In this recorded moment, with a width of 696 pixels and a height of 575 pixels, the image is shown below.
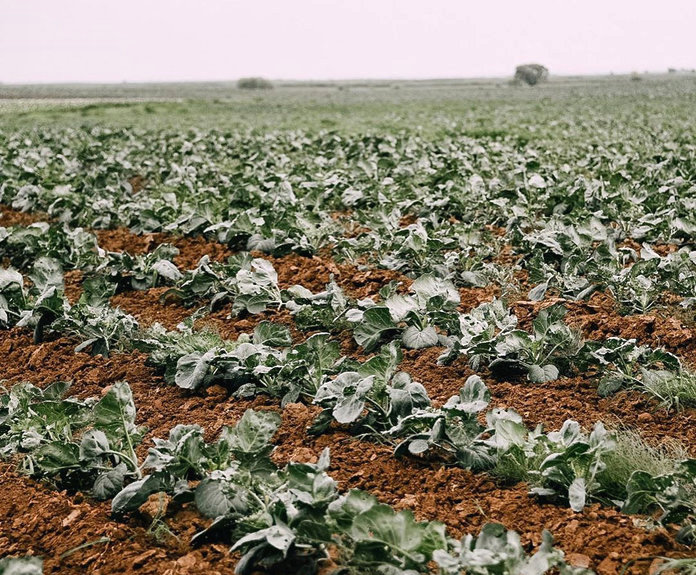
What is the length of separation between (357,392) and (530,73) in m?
94.6

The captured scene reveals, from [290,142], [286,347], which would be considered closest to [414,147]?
[290,142]

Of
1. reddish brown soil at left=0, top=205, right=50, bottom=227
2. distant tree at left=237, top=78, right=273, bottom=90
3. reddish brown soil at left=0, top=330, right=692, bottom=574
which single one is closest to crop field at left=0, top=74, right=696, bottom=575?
reddish brown soil at left=0, top=330, right=692, bottom=574

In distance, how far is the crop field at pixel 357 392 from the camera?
8.77ft

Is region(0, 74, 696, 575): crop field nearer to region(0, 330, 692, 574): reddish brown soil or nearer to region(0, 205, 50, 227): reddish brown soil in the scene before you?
region(0, 330, 692, 574): reddish brown soil

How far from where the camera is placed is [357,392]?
3.40 meters

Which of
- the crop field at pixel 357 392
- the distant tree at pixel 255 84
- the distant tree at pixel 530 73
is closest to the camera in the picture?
the crop field at pixel 357 392

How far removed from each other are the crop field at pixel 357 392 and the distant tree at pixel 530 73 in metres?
88.4

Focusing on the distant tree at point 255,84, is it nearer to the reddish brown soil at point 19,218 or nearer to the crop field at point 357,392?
the reddish brown soil at point 19,218

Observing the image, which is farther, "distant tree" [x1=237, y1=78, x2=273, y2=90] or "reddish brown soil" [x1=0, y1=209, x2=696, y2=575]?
"distant tree" [x1=237, y1=78, x2=273, y2=90]

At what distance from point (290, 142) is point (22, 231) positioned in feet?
34.6

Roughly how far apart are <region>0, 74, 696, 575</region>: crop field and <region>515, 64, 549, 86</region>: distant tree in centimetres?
8843

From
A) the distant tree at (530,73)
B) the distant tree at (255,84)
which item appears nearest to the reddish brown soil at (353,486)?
the distant tree at (530,73)

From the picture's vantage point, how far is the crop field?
8.77ft

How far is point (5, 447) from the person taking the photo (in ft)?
11.6
